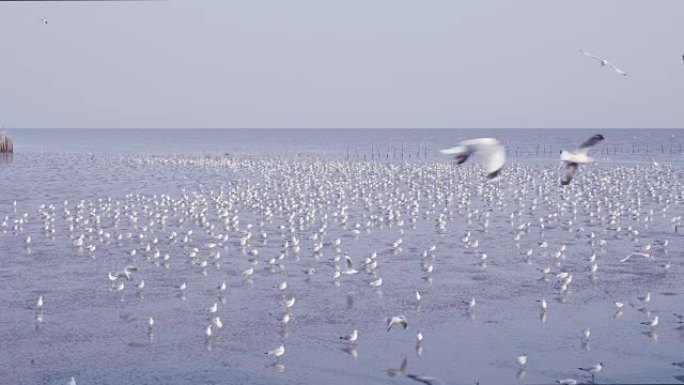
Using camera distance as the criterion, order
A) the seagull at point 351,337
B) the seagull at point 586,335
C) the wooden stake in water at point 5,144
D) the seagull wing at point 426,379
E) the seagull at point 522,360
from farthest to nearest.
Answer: the wooden stake in water at point 5,144 → the seagull at point 586,335 → the seagull at point 351,337 → the seagull at point 522,360 → the seagull wing at point 426,379

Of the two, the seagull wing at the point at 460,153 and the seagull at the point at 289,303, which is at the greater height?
the seagull wing at the point at 460,153

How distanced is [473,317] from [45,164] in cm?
5325

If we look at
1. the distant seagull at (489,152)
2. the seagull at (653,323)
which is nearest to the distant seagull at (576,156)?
the distant seagull at (489,152)

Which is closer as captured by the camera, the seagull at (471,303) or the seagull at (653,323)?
the seagull at (653,323)

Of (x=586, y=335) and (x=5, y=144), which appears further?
(x=5, y=144)

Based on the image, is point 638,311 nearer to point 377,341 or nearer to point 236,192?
point 377,341

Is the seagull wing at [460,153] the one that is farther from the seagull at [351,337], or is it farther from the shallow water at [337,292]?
the seagull at [351,337]

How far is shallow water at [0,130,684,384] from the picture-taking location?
14.3 m

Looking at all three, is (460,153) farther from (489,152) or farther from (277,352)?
(277,352)

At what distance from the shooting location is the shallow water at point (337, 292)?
14.3 meters

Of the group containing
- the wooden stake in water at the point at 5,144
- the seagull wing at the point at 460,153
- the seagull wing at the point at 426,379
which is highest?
the wooden stake in water at the point at 5,144

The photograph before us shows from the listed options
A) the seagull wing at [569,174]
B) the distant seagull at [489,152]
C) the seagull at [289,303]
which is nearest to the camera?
the distant seagull at [489,152]

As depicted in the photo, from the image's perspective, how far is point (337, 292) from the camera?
19.1 metres

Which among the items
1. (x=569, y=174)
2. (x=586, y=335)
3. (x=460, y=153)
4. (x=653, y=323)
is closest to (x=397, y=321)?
(x=586, y=335)
